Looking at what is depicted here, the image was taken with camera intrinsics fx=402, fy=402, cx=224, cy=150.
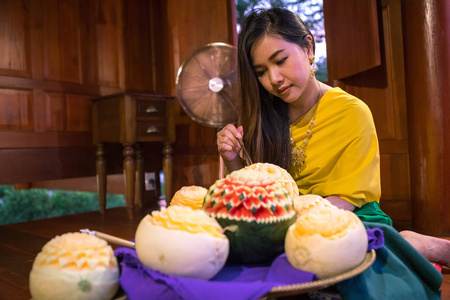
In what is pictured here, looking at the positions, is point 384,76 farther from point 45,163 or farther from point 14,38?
point 14,38

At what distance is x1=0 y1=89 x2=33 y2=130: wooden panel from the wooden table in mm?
577

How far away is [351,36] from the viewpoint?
2889mm

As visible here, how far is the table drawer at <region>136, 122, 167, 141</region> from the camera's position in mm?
3551

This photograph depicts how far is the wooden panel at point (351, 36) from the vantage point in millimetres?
2703

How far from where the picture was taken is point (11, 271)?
1991 mm

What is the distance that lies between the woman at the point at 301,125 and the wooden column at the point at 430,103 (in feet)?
3.33

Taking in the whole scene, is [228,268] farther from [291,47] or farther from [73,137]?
[73,137]

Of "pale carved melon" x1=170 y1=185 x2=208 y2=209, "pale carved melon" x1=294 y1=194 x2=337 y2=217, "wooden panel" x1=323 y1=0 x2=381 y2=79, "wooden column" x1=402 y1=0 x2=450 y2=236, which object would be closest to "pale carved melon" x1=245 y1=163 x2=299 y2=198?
"pale carved melon" x1=294 y1=194 x2=337 y2=217

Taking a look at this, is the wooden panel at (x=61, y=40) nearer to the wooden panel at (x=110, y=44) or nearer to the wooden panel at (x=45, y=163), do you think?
the wooden panel at (x=110, y=44)

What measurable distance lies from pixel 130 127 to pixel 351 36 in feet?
6.29

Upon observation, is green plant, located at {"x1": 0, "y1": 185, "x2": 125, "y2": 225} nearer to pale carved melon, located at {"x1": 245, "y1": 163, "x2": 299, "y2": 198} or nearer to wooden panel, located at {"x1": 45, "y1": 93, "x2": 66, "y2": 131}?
wooden panel, located at {"x1": 45, "y1": 93, "x2": 66, "y2": 131}

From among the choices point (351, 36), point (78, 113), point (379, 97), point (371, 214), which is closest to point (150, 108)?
point (78, 113)

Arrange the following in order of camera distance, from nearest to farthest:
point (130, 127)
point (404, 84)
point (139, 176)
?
point (404, 84) → point (130, 127) → point (139, 176)

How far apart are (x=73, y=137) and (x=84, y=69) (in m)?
0.71
